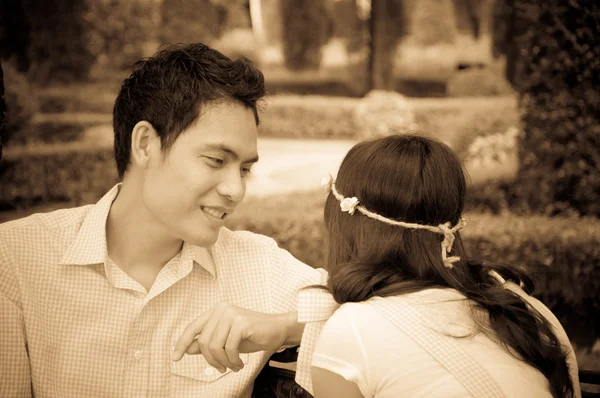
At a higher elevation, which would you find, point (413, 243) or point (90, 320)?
point (413, 243)

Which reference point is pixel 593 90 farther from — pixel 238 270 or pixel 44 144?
pixel 44 144

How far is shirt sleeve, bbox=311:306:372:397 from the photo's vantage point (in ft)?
5.46

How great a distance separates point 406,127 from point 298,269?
469cm

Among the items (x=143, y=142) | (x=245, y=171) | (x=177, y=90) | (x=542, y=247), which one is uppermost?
(x=177, y=90)

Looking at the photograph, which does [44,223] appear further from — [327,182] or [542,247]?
[542,247]

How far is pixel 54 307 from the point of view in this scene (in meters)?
1.97

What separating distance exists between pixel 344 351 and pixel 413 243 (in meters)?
0.44

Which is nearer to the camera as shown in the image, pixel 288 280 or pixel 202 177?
pixel 202 177

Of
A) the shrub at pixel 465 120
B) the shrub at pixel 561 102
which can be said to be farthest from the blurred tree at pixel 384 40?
the shrub at pixel 561 102

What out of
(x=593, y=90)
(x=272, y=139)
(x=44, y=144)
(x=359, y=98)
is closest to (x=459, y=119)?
(x=359, y=98)

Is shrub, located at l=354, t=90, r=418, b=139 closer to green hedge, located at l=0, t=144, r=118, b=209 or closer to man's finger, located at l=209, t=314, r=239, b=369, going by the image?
green hedge, located at l=0, t=144, r=118, b=209

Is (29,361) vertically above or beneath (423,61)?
beneath

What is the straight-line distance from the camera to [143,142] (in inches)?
82.7

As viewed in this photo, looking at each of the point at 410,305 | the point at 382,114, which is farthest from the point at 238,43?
the point at 410,305
